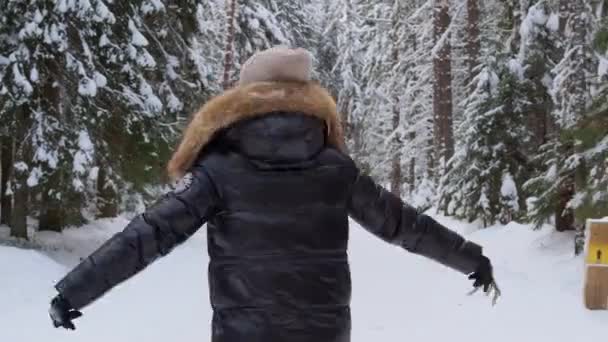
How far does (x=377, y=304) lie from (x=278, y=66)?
7.38 m

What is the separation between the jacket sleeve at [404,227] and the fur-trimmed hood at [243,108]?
1.22 ft

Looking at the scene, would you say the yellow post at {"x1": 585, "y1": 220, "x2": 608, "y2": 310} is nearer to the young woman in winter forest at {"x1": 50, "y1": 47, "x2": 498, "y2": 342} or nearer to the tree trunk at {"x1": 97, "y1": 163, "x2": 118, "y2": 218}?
the young woman in winter forest at {"x1": 50, "y1": 47, "x2": 498, "y2": 342}

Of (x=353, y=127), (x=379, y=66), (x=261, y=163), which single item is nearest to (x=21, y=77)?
(x=261, y=163)

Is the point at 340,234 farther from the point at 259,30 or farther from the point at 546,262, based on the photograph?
the point at 259,30

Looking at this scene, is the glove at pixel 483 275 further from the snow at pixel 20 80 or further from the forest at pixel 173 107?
the snow at pixel 20 80

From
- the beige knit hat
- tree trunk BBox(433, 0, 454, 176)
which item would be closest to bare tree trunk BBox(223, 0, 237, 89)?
tree trunk BBox(433, 0, 454, 176)

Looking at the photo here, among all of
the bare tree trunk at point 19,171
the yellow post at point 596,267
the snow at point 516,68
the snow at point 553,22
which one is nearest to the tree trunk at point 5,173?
the bare tree trunk at point 19,171

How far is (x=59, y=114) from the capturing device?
14.2 metres

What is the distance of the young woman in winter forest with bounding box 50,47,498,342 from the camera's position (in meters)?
3.26

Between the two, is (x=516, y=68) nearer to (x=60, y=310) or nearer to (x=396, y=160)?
(x=60, y=310)

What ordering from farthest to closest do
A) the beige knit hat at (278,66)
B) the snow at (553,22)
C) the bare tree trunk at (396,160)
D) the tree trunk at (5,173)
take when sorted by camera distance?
the bare tree trunk at (396,160)
the snow at (553,22)
the tree trunk at (5,173)
the beige knit hat at (278,66)

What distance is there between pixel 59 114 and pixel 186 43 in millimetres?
5628

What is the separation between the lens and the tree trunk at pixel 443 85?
2806 centimetres

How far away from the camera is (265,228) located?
3.35 m
